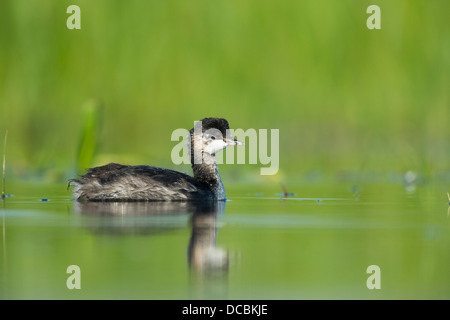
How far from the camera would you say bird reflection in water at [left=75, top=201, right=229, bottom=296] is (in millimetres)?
5905

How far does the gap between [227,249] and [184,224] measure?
164 cm

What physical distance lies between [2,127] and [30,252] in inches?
433

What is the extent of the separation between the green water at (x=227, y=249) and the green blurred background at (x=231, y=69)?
262 inches

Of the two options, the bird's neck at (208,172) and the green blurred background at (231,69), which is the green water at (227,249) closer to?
the bird's neck at (208,172)

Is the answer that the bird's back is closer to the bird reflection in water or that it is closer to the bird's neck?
the bird reflection in water

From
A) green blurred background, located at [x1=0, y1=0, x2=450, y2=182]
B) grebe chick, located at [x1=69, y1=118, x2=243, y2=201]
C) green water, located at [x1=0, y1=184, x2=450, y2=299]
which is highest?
green blurred background, located at [x1=0, y1=0, x2=450, y2=182]

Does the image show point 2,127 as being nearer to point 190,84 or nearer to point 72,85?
point 72,85

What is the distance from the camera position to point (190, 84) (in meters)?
17.4

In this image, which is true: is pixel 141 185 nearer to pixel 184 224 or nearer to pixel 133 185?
pixel 133 185

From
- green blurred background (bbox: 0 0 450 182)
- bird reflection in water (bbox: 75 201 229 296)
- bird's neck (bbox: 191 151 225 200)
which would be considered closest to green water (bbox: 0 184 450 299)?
bird reflection in water (bbox: 75 201 229 296)

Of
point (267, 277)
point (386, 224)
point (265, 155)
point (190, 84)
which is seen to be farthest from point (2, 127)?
point (267, 277)

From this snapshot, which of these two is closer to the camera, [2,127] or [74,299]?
[74,299]

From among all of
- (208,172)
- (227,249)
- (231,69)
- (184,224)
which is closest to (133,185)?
(208,172)

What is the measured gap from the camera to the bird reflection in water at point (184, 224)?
19.4 feet
